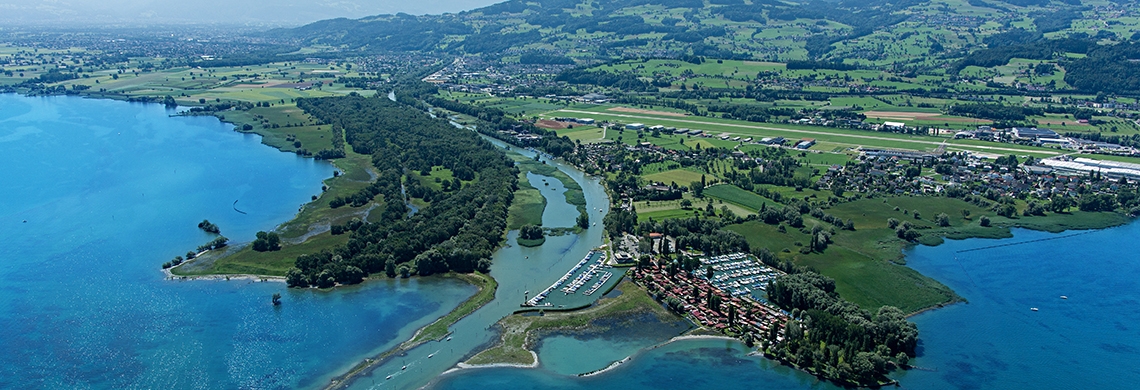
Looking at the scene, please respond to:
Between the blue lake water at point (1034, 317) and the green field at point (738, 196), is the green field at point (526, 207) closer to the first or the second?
the green field at point (738, 196)

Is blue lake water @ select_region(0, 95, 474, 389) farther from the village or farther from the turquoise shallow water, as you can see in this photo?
the village

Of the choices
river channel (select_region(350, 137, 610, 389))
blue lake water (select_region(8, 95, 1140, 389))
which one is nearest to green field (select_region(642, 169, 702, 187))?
river channel (select_region(350, 137, 610, 389))

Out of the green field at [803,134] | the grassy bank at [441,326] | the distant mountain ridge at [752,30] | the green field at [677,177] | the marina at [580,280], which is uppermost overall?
the distant mountain ridge at [752,30]

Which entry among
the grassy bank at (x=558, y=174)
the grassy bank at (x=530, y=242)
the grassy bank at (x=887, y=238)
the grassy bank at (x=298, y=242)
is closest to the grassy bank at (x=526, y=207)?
the grassy bank at (x=558, y=174)

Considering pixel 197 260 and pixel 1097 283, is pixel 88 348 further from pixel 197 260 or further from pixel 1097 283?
pixel 1097 283

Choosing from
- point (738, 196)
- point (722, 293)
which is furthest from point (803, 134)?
point (722, 293)

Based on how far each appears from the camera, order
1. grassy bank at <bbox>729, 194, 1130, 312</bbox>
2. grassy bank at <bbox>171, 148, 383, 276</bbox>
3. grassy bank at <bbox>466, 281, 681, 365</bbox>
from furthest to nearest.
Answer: grassy bank at <bbox>171, 148, 383, 276</bbox> < grassy bank at <bbox>729, 194, 1130, 312</bbox> < grassy bank at <bbox>466, 281, 681, 365</bbox>

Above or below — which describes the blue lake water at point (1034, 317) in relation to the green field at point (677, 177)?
below
